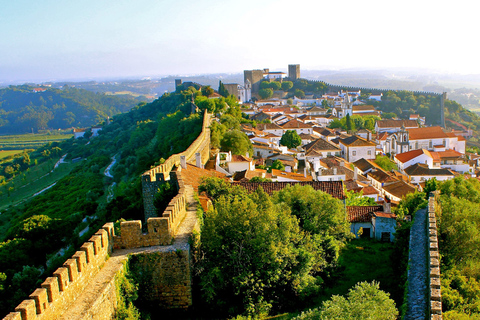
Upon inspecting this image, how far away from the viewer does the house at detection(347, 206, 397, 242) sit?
18.7m

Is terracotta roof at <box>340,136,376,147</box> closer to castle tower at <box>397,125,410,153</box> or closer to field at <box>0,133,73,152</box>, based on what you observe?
castle tower at <box>397,125,410,153</box>

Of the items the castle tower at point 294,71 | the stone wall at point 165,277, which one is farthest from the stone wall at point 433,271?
the castle tower at point 294,71

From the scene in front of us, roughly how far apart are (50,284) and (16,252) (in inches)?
752

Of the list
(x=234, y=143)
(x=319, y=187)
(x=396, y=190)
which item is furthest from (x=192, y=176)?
(x=396, y=190)

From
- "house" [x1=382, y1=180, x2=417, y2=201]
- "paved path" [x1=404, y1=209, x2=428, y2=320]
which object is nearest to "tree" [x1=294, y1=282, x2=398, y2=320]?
Answer: "paved path" [x1=404, y1=209, x2=428, y2=320]

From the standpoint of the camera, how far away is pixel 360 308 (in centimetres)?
812

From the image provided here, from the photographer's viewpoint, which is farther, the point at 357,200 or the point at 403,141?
the point at 403,141

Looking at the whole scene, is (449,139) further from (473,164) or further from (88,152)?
(88,152)

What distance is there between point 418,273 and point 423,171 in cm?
3216

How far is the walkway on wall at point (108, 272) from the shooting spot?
21.8ft

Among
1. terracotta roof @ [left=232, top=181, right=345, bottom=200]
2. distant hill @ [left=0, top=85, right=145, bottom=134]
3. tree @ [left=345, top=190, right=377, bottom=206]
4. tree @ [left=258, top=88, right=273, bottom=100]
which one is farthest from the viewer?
distant hill @ [left=0, top=85, right=145, bottom=134]

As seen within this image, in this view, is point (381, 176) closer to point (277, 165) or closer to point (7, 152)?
point (277, 165)

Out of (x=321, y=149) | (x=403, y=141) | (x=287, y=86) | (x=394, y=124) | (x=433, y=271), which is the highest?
(x=287, y=86)

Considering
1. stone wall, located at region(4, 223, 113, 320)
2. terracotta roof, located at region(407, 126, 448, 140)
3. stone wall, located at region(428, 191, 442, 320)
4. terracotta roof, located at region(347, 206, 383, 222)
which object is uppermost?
stone wall, located at region(4, 223, 113, 320)
